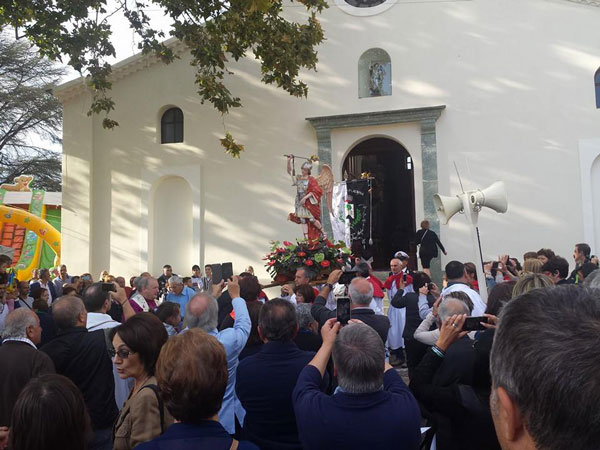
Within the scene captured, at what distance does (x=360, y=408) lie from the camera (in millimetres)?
2650

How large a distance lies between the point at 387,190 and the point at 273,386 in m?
17.6

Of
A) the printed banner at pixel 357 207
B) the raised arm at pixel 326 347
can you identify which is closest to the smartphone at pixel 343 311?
the raised arm at pixel 326 347

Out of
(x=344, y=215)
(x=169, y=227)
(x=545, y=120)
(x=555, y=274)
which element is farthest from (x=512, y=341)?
(x=169, y=227)

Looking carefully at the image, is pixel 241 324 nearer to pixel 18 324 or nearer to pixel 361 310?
pixel 361 310

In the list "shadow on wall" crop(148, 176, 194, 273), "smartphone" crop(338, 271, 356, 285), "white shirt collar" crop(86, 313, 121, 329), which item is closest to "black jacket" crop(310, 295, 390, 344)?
"smartphone" crop(338, 271, 356, 285)

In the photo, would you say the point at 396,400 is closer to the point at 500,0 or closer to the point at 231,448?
the point at 231,448

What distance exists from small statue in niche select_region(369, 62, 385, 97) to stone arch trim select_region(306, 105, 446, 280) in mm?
691

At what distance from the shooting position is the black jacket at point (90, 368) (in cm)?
402

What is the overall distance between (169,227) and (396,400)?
15993mm

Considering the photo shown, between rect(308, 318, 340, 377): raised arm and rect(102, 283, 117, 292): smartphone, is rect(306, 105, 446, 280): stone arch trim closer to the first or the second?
rect(102, 283, 117, 292): smartphone

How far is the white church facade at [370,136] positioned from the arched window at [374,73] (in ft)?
0.13

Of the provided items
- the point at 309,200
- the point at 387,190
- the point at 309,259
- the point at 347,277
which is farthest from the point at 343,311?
the point at 387,190

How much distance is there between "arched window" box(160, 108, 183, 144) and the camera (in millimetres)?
18031

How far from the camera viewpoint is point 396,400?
8.83 ft
